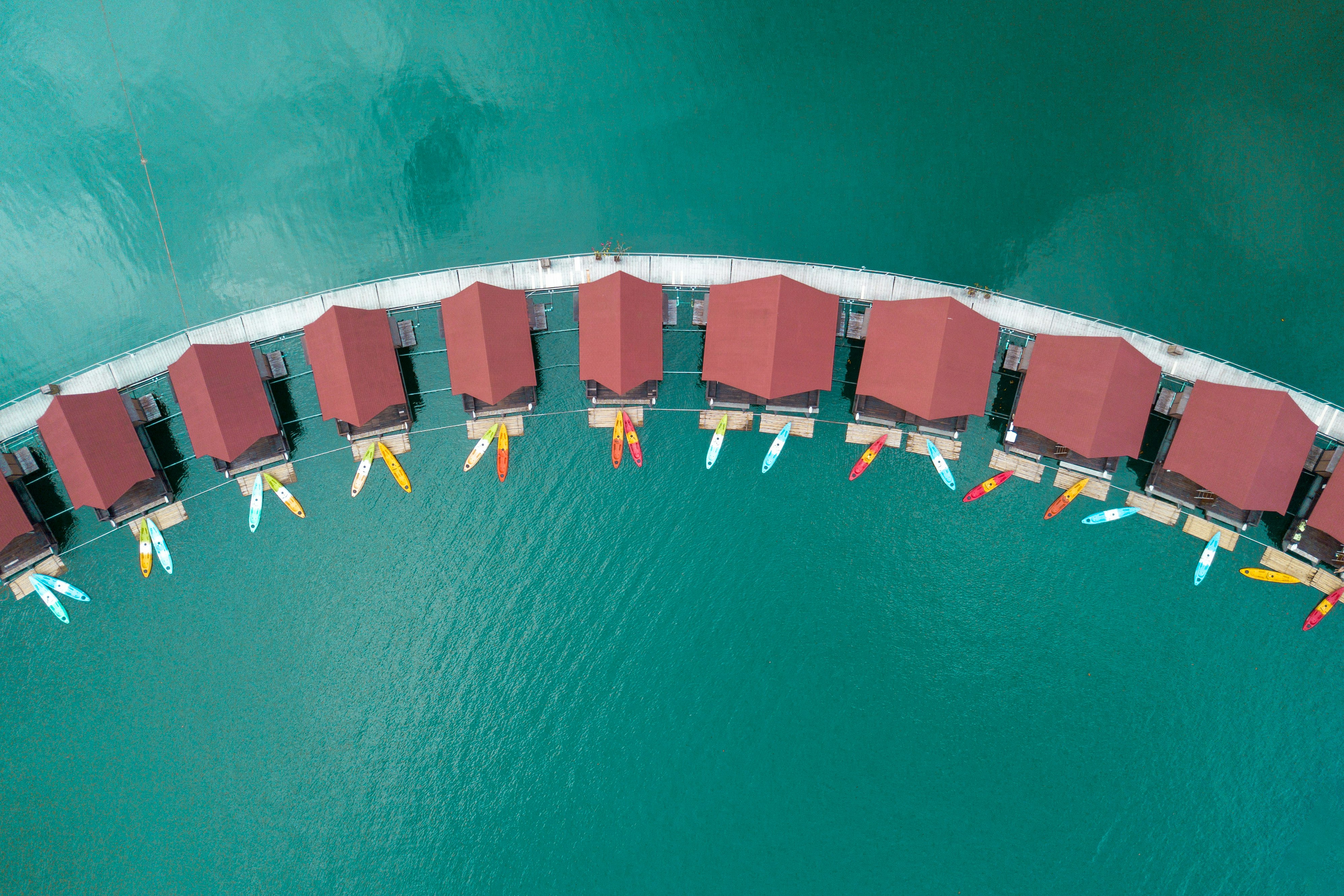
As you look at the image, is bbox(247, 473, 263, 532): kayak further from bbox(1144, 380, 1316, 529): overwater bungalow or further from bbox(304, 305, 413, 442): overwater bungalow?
bbox(1144, 380, 1316, 529): overwater bungalow

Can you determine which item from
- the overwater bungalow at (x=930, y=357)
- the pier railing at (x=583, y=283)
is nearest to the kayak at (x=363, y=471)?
the pier railing at (x=583, y=283)

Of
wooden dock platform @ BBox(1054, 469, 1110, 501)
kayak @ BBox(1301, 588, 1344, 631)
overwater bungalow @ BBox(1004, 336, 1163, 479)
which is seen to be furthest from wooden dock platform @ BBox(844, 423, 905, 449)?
kayak @ BBox(1301, 588, 1344, 631)

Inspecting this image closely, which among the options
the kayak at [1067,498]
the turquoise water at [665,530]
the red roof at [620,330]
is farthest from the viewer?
Answer: the turquoise water at [665,530]

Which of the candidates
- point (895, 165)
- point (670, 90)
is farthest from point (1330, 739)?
point (670, 90)

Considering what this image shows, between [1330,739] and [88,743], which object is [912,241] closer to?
[1330,739]

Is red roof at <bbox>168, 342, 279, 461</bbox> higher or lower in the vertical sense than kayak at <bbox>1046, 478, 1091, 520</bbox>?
higher

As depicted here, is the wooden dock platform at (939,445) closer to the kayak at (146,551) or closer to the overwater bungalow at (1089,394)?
the overwater bungalow at (1089,394)
